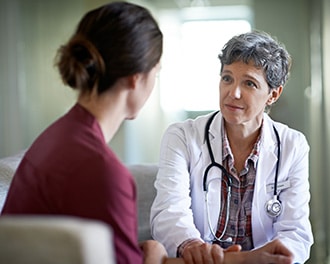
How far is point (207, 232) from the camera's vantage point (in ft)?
5.47

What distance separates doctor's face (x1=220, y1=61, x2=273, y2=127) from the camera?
1709 mm

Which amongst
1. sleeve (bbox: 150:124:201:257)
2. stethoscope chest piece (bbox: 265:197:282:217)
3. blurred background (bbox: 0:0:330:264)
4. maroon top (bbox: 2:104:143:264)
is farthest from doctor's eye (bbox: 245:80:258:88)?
blurred background (bbox: 0:0:330:264)

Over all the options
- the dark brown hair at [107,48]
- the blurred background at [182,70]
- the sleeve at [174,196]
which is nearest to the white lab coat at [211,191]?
the sleeve at [174,196]

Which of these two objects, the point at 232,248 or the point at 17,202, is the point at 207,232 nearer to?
the point at 232,248

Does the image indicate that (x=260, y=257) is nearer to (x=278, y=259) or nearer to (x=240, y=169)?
(x=278, y=259)

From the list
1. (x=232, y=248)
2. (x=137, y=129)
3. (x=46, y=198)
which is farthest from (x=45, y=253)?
(x=137, y=129)

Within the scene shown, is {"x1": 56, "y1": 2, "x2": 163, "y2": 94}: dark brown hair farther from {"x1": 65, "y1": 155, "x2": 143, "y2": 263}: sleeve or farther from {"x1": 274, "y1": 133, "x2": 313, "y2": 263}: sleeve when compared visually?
{"x1": 274, "y1": 133, "x2": 313, "y2": 263}: sleeve

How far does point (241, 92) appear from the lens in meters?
1.72

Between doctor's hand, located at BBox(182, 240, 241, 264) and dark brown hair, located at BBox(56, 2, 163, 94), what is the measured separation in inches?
21.6

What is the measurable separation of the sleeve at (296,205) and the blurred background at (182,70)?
4.71 feet

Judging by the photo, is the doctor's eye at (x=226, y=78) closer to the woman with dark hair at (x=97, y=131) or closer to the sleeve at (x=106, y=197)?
the woman with dark hair at (x=97, y=131)

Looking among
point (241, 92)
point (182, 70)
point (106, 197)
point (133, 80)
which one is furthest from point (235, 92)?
point (182, 70)

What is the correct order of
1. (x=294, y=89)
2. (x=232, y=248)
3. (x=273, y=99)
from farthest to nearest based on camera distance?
(x=294, y=89) → (x=273, y=99) → (x=232, y=248)

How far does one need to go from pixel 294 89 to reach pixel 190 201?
1.75 m
